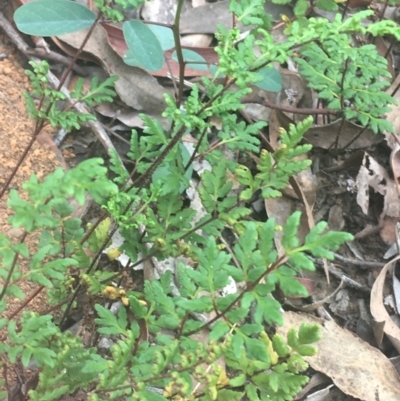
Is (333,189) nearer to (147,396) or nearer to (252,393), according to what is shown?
(252,393)

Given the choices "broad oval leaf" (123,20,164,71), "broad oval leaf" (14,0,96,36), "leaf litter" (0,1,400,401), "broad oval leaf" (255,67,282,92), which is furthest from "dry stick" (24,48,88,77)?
"broad oval leaf" (255,67,282,92)

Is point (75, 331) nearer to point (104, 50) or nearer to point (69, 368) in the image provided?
point (69, 368)

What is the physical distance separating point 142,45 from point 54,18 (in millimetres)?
311

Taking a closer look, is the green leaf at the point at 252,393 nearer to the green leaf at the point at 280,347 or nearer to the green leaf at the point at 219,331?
the green leaf at the point at 280,347

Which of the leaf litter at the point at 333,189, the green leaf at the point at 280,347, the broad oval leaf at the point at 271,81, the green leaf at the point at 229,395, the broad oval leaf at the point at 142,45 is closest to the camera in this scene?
the green leaf at the point at 280,347

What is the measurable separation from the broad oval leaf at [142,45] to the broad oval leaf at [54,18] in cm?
14

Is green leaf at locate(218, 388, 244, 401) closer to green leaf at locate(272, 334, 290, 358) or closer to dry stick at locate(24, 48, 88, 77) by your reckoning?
green leaf at locate(272, 334, 290, 358)

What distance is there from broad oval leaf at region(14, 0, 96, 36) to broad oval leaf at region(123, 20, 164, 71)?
0.45ft

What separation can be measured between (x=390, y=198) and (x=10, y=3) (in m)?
1.76

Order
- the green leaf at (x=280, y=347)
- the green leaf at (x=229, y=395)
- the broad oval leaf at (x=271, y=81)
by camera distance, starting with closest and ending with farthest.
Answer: the green leaf at (x=280, y=347) → the green leaf at (x=229, y=395) → the broad oval leaf at (x=271, y=81)

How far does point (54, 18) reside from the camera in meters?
1.82

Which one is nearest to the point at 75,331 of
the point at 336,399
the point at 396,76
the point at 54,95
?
the point at 54,95

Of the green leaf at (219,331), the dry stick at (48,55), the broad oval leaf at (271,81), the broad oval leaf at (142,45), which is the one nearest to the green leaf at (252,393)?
the green leaf at (219,331)

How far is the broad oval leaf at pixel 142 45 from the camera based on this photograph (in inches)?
70.0
